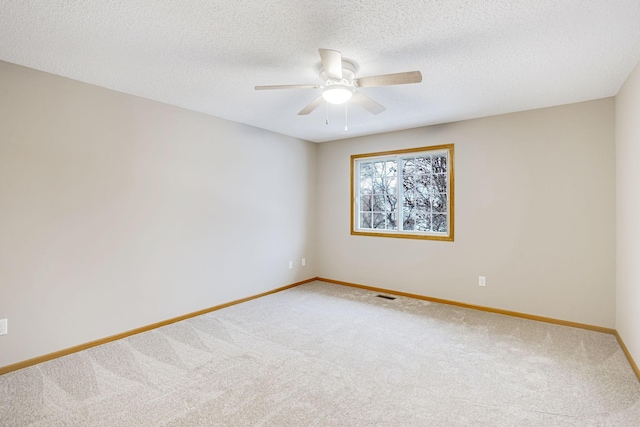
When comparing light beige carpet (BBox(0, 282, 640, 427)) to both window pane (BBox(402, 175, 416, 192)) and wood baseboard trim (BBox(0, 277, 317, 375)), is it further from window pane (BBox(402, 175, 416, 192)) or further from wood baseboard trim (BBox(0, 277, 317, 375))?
window pane (BBox(402, 175, 416, 192))

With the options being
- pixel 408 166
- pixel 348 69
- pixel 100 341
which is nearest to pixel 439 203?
pixel 408 166

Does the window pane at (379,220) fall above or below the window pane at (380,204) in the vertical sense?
below

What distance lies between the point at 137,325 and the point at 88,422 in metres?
1.44

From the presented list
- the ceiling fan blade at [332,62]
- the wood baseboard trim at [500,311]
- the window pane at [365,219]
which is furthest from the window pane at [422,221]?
the ceiling fan blade at [332,62]

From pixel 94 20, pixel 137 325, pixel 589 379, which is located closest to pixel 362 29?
pixel 94 20

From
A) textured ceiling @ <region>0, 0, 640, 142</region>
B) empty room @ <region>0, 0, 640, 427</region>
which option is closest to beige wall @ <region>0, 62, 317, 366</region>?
empty room @ <region>0, 0, 640, 427</region>

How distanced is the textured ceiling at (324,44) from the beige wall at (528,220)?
51 centimetres

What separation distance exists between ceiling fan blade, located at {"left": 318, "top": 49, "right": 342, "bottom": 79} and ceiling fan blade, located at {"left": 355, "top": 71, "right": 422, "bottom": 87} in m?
0.20

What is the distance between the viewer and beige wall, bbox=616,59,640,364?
8.10 feet

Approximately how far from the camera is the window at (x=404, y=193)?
14.2ft

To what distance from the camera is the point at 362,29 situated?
200 cm

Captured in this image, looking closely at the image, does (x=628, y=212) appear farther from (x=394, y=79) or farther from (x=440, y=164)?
(x=394, y=79)

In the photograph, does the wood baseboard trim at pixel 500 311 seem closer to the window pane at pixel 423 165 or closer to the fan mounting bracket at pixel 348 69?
the window pane at pixel 423 165

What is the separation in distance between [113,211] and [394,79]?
278cm
